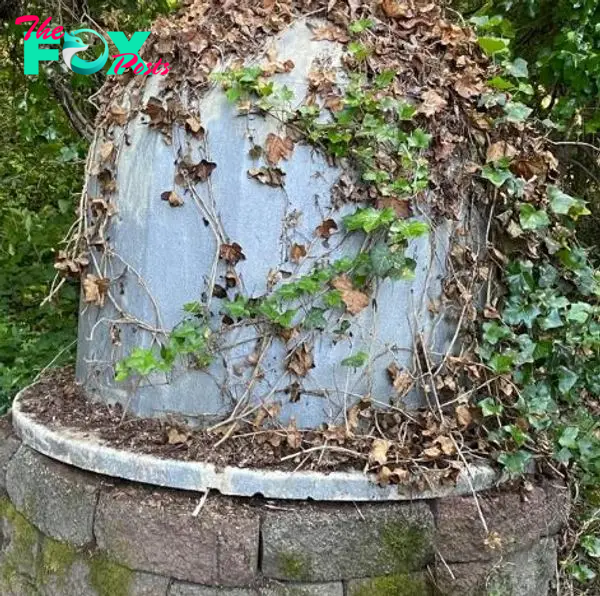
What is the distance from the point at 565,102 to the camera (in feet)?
13.0

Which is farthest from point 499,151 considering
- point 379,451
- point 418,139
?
point 379,451

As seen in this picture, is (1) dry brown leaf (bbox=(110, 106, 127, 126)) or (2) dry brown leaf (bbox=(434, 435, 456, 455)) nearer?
(2) dry brown leaf (bbox=(434, 435, 456, 455))

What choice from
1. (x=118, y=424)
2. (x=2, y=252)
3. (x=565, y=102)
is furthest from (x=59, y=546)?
(x=2, y=252)

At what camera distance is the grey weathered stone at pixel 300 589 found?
227 centimetres

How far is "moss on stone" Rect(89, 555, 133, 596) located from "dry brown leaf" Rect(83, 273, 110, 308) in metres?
0.86

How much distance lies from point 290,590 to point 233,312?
0.85 meters

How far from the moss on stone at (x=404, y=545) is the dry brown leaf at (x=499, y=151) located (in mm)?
1237

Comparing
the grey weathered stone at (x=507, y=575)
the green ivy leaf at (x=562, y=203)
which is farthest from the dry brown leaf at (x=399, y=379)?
the green ivy leaf at (x=562, y=203)

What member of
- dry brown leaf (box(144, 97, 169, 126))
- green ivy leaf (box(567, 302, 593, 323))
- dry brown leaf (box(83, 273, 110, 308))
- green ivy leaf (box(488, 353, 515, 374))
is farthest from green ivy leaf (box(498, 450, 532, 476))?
dry brown leaf (box(144, 97, 169, 126))

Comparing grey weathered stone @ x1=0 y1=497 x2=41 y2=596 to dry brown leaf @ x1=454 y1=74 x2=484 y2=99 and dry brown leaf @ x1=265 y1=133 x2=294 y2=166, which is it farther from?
dry brown leaf @ x1=454 y1=74 x2=484 y2=99

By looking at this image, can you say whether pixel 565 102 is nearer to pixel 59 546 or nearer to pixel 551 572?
pixel 551 572

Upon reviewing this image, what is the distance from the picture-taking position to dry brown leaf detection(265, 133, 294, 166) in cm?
240

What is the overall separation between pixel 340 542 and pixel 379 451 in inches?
11.6

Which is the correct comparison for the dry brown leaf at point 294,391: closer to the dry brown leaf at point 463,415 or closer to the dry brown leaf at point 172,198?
the dry brown leaf at point 463,415
